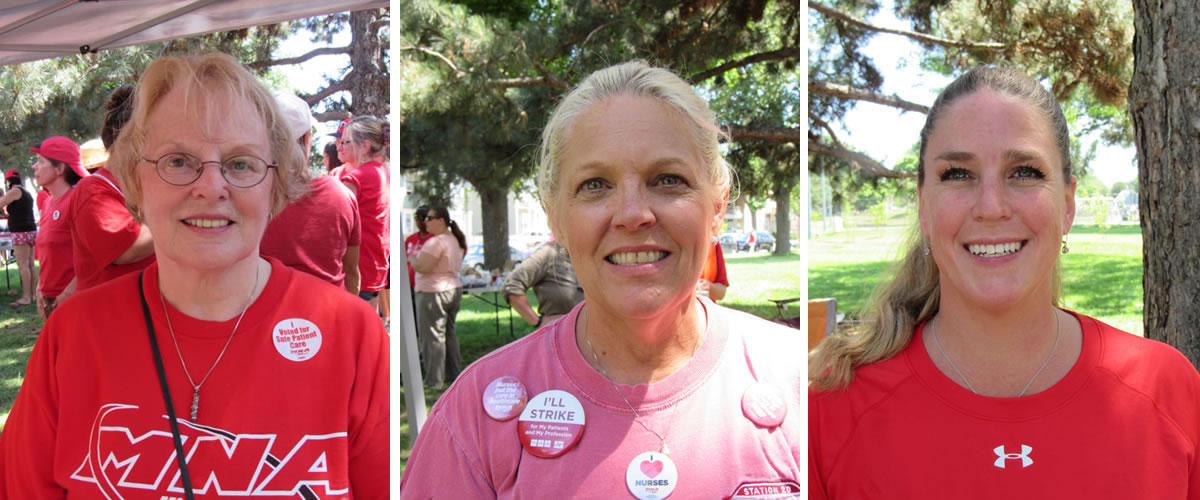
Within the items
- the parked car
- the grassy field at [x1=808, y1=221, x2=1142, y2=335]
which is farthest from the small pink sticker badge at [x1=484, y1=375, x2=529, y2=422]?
the parked car

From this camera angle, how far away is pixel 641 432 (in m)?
1.24

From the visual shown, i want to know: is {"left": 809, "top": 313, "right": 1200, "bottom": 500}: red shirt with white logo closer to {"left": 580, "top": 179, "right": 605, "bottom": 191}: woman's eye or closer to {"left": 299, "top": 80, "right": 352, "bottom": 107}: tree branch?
{"left": 580, "top": 179, "right": 605, "bottom": 191}: woman's eye

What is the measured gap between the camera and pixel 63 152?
2.68m

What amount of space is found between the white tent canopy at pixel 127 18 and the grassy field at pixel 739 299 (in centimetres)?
347

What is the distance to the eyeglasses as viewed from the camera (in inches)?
56.7

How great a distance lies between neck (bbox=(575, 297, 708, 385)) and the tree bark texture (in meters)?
4.37

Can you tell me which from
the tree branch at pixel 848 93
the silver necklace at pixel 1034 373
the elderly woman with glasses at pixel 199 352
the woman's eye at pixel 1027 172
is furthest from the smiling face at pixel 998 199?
the tree branch at pixel 848 93

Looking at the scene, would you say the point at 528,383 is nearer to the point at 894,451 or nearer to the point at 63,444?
the point at 894,451

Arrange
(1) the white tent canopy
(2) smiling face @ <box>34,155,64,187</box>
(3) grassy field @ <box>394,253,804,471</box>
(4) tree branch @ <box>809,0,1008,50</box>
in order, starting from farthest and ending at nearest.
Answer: (3) grassy field @ <box>394,253,804,471</box> → (4) tree branch @ <box>809,0,1008,50</box> → (2) smiling face @ <box>34,155,64,187</box> → (1) the white tent canopy

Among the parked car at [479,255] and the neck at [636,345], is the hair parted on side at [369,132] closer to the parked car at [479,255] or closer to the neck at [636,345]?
the neck at [636,345]

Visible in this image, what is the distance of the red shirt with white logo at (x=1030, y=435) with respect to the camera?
127cm

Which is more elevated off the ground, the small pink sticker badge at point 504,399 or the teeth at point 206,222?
the teeth at point 206,222

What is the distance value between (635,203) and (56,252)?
2.04 m

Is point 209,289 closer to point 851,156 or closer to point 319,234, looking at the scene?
point 319,234
